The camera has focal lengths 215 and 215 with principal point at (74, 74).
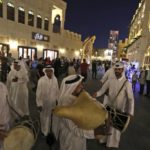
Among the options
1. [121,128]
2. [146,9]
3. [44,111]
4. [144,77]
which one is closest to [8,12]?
[144,77]

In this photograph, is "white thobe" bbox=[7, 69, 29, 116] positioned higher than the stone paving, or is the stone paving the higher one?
"white thobe" bbox=[7, 69, 29, 116]

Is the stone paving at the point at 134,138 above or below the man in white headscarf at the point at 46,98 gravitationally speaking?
below

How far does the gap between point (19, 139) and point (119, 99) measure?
91.8 inches

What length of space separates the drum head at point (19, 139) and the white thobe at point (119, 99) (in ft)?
6.49

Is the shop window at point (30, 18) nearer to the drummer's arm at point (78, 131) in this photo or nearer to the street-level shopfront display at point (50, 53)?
the street-level shopfront display at point (50, 53)

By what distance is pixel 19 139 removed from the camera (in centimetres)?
251

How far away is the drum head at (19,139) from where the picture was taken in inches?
97.7

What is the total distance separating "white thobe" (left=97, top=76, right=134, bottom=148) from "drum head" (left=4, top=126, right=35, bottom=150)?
198 centimetres

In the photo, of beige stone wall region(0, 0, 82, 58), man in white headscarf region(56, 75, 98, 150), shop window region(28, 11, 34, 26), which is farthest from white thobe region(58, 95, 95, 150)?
shop window region(28, 11, 34, 26)

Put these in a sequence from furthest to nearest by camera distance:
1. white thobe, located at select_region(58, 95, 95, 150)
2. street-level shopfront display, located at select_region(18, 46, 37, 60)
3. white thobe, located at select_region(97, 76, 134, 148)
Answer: street-level shopfront display, located at select_region(18, 46, 37, 60) < white thobe, located at select_region(97, 76, 134, 148) < white thobe, located at select_region(58, 95, 95, 150)

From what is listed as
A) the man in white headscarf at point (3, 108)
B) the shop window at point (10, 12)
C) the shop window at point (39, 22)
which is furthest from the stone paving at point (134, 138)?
the shop window at point (39, 22)

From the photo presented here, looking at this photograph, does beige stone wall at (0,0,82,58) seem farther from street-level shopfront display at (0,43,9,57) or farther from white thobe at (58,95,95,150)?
white thobe at (58,95,95,150)

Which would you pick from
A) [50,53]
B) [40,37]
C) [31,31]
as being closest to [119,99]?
[31,31]

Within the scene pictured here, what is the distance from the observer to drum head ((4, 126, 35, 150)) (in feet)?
8.14
